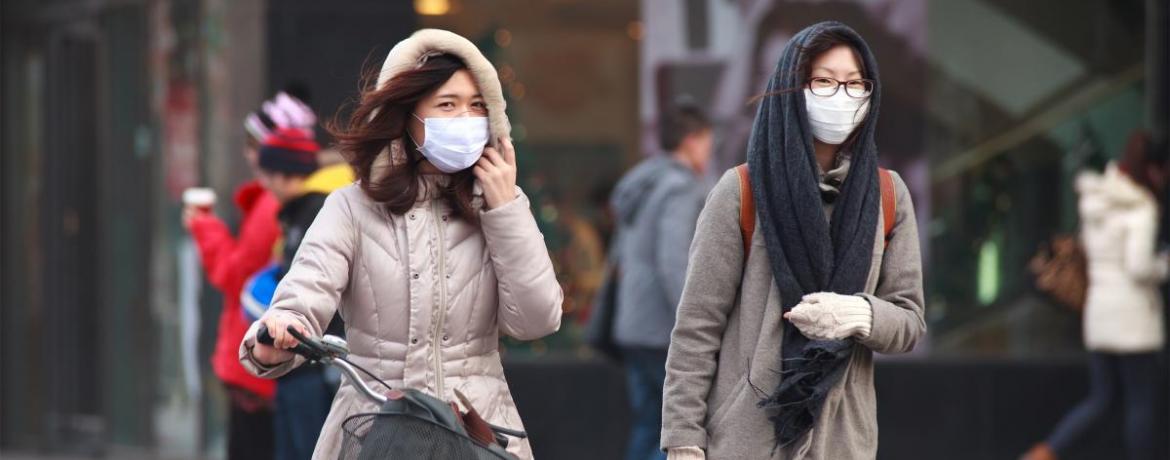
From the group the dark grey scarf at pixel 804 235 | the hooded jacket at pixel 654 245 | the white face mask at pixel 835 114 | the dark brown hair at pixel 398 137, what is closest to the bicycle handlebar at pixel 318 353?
the dark brown hair at pixel 398 137

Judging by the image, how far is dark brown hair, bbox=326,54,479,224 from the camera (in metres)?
4.07

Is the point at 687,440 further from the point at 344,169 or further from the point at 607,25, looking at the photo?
the point at 607,25

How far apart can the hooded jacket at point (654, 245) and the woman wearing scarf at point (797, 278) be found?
3.55 meters

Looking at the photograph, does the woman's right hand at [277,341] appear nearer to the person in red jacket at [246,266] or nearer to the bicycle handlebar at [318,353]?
the bicycle handlebar at [318,353]

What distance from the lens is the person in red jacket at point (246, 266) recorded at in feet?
22.5

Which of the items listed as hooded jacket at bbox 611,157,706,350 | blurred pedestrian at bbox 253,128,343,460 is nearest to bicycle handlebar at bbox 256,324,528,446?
blurred pedestrian at bbox 253,128,343,460

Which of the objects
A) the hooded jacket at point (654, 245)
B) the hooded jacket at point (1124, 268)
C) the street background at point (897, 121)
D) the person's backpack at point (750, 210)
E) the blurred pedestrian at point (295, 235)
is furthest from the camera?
the street background at point (897, 121)

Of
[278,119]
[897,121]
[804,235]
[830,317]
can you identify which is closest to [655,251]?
[278,119]

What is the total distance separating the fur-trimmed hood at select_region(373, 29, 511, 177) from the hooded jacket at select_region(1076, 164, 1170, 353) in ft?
18.4

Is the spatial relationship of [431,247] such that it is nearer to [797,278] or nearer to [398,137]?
[398,137]

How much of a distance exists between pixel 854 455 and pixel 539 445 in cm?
597

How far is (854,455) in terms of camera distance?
409 cm

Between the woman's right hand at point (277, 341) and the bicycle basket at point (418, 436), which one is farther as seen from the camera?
the woman's right hand at point (277, 341)

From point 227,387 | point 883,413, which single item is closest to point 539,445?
point 883,413
